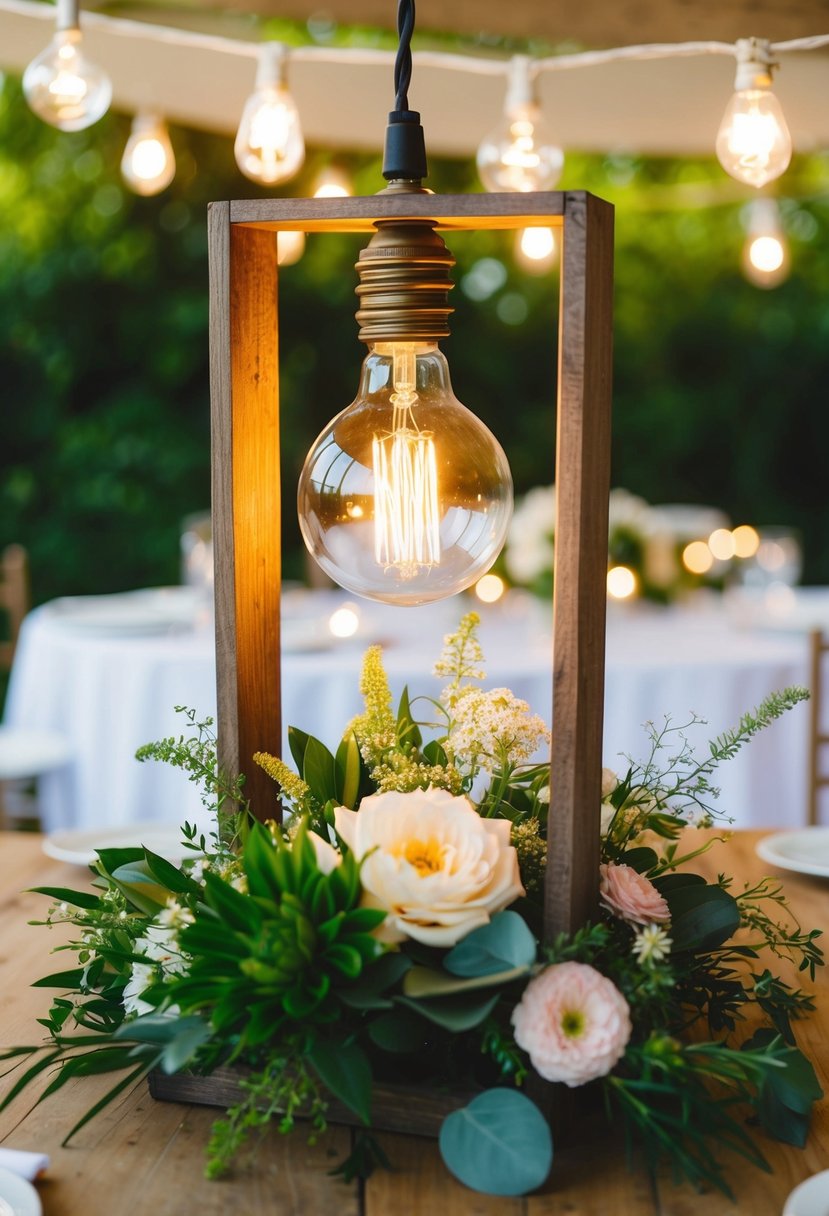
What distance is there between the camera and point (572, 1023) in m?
0.82

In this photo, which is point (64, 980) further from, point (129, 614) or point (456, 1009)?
point (129, 614)

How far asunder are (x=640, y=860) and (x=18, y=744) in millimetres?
2359

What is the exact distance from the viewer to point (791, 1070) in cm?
89

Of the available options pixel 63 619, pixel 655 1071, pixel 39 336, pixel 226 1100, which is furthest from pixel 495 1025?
pixel 39 336

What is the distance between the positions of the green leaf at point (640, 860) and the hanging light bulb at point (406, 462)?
271mm

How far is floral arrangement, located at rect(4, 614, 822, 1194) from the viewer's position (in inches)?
31.9

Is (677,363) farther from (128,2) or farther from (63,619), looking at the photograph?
(63,619)

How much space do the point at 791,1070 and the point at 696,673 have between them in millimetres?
1776

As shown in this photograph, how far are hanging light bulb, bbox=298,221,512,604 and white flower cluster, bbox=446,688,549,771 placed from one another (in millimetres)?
120

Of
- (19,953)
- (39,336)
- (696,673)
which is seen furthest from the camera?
(39,336)

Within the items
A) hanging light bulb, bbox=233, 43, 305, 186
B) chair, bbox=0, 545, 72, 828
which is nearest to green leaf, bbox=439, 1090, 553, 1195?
hanging light bulb, bbox=233, 43, 305, 186

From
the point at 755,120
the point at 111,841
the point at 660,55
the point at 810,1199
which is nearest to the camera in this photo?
the point at 810,1199

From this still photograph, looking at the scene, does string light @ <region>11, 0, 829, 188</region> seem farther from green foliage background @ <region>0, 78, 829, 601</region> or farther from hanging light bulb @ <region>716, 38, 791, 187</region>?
green foliage background @ <region>0, 78, 829, 601</region>

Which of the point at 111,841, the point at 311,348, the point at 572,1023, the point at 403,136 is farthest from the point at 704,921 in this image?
the point at 311,348
